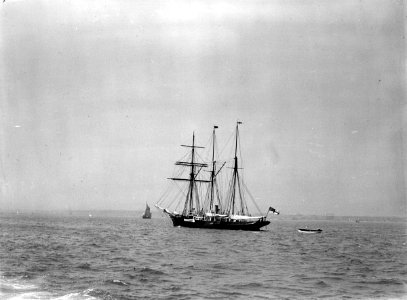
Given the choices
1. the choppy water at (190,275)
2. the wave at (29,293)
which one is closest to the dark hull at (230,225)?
the choppy water at (190,275)

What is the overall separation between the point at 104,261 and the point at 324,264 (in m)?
18.4

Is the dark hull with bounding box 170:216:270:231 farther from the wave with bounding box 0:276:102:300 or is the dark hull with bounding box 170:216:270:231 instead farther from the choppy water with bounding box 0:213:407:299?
the wave with bounding box 0:276:102:300

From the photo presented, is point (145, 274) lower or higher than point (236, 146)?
lower

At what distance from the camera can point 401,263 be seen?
43.7 meters

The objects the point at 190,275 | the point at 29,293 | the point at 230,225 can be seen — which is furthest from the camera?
the point at 230,225

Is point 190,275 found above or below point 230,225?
below

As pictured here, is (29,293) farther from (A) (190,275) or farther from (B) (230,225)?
(B) (230,225)

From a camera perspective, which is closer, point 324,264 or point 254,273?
point 254,273

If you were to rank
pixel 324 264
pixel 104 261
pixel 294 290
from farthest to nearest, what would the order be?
pixel 324 264 → pixel 104 261 → pixel 294 290

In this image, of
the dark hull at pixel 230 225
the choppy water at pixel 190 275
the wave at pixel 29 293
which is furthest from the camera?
the dark hull at pixel 230 225

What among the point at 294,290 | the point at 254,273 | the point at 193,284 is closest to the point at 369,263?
the point at 254,273

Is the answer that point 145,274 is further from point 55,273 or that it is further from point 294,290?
point 294,290

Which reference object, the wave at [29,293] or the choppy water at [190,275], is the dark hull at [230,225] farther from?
the wave at [29,293]

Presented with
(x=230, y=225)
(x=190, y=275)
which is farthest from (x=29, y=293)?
(x=230, y=225)
